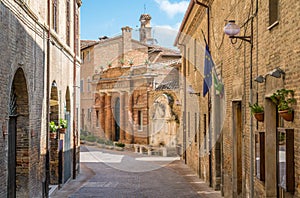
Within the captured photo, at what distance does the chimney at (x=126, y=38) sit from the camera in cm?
4316

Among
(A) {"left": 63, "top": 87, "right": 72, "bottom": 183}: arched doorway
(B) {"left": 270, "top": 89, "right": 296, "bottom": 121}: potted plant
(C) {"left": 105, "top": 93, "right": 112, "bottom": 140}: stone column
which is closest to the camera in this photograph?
(B) {"left": 270, "top": 89, "right": 296, "bottom": 121}: potted plant

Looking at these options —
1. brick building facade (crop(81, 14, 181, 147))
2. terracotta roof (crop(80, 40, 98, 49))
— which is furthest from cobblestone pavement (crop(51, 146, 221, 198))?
terracotta roof (crop(80, 40, 98, 49))

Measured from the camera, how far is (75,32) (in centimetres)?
1975

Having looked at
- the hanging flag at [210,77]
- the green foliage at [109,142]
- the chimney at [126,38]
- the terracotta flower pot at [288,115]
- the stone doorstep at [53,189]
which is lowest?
the green foliage at [109,142]

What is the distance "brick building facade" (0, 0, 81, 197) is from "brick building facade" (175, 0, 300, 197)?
5.07 m

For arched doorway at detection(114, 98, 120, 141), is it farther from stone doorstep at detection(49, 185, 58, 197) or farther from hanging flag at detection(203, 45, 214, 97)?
hanging flag at detection(203, 45, 214, 97)

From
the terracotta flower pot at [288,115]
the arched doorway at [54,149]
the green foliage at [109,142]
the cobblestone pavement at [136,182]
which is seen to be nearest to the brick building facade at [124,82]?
the green foliage at [109,142]

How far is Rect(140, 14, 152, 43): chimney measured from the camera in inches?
1826

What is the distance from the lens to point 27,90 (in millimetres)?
10703

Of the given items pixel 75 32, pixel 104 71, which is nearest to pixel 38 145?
pixel 75 32

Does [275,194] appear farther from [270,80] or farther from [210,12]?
[210,12]

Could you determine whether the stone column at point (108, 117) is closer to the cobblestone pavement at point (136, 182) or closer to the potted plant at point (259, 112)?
the cobblestone pavement at point (136, 182)

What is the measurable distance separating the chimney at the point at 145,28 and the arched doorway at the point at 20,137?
36340mm

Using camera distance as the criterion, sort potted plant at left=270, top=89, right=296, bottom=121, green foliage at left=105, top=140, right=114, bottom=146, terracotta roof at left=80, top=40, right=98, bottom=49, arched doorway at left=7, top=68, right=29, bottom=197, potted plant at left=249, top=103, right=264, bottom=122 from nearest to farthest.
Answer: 1. potted plant at left=270, top=89, right=296, bottom=121
2. potted plant at left=249, top=103, right=264, bottom=122
3. arched doorway at left=7, top=68, right=29, bottom=197
4. green foliage at left=105, top=140, right=114, bottom=146
5. terracotta roof at left=80, top=40, right=98, bottom=49
